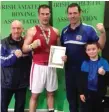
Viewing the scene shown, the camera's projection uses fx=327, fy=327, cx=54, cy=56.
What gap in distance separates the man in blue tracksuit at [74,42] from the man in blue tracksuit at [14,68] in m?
0.46

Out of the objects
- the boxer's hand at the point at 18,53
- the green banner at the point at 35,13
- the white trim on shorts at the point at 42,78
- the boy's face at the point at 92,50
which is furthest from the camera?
the green banner at the point at 35,13

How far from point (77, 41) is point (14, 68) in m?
0.74

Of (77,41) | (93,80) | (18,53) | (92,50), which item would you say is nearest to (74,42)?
(77,41)

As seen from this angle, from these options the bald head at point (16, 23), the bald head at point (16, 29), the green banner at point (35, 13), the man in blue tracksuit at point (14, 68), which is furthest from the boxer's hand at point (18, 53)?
the green banner at point (35, 13)

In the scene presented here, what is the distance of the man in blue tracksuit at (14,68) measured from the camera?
3.48 m

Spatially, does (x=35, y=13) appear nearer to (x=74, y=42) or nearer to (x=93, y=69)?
(x=74, y=42)

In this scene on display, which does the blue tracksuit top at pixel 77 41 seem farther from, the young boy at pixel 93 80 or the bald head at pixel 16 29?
the bald head at pixel 16 29

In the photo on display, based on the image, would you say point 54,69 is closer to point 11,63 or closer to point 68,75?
point 68,75

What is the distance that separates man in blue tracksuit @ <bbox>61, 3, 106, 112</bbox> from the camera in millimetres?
3441

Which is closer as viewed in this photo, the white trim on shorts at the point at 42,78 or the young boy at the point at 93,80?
the young boy at the point at 93,80

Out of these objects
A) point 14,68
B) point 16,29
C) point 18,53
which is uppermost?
point 16,29

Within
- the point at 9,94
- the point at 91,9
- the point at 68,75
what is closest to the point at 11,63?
the point at 9,94

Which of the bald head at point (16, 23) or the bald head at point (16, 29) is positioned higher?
the bald head at point (16, 23)

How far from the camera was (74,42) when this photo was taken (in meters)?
3.48
